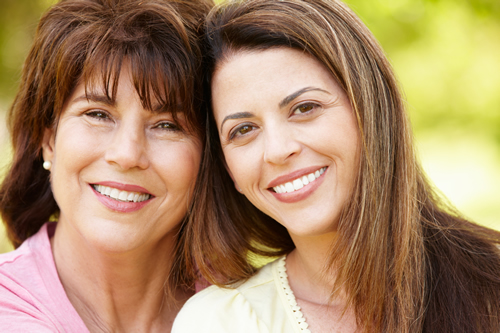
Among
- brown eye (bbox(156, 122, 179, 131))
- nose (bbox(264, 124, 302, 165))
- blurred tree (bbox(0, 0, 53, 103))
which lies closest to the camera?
nose (bbox(264, 124, 302, 165))

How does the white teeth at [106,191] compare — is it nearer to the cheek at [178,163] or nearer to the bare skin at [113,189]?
the bare skin at [113,189]

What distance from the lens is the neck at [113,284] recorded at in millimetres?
2646

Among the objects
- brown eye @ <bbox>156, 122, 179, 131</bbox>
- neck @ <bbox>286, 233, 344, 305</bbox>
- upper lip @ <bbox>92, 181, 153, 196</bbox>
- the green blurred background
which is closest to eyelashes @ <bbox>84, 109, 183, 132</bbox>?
brown eye @ <bbox>156, 122, 179, 131</bbox>

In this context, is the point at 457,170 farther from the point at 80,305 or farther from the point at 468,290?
the point at 80,305

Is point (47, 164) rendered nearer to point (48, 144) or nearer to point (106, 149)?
point (48, 144)

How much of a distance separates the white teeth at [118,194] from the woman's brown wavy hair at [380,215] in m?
0.72

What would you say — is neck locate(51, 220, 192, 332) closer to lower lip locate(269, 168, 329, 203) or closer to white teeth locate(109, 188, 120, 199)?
white teeth locate(109, 188, 120, 199)

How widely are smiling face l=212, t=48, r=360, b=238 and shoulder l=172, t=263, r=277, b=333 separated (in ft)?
1.34

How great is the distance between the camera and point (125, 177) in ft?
7.89

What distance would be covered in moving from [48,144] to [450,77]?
6.16 meters

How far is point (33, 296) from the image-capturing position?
236 cm

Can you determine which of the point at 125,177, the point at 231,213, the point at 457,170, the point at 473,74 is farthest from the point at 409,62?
the point at 125,177

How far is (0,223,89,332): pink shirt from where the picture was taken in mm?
2201

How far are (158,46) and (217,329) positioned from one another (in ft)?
4.28
